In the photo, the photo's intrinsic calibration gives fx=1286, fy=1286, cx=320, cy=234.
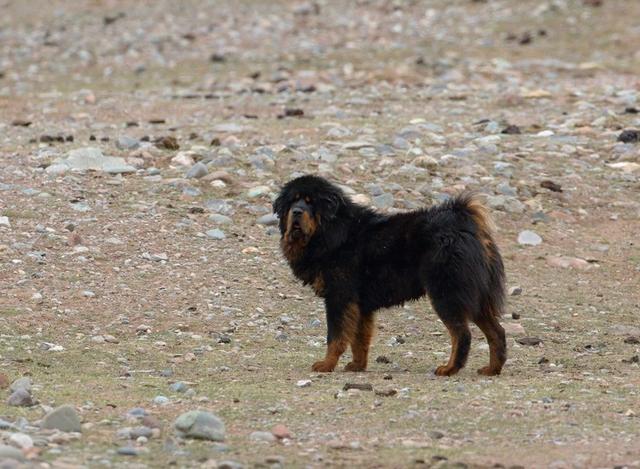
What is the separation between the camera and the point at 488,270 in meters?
8.80

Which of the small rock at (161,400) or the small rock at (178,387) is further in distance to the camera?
the small rock at (178,387)

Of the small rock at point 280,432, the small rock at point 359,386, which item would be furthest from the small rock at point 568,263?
the small rock at point 280,432

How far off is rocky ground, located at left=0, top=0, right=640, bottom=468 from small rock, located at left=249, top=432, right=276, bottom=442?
0.01 metres

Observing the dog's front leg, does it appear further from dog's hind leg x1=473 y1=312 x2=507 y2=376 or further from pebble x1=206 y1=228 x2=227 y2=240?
pebble x1=206 y1=228 x2=227 y2=240


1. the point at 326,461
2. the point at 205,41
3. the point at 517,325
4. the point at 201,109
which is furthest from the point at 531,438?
the point at 205,41

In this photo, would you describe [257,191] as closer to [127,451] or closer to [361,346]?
[361,346]

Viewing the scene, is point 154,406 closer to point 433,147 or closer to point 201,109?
point 433,147

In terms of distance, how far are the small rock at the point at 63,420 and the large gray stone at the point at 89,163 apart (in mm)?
6631

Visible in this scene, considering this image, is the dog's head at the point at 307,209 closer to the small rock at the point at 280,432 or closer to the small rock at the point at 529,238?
the small rock at the point at 280,432

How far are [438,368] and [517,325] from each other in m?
1.69

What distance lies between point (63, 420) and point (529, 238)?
6.79 m

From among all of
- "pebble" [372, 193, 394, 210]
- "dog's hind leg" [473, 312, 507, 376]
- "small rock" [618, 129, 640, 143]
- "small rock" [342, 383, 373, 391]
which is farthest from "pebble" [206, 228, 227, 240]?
"small rock" [618, 129, 640, 143]

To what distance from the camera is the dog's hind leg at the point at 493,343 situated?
8719mm

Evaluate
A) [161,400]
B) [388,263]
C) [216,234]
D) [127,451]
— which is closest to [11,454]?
[127,451]
